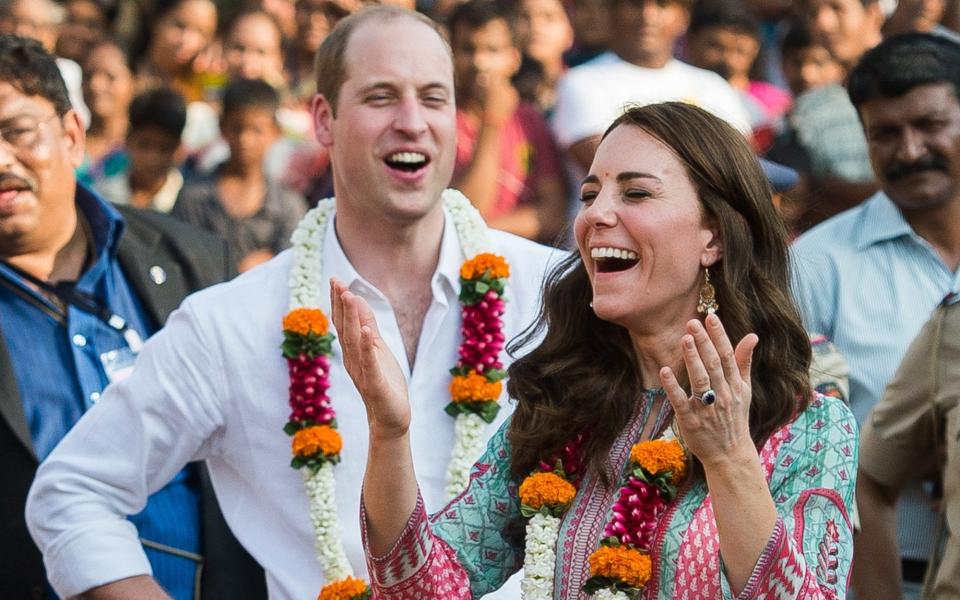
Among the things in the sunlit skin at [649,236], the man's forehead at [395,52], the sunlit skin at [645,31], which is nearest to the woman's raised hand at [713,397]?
the sunlit skin at [649,236]

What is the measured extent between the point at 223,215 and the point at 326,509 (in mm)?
3647

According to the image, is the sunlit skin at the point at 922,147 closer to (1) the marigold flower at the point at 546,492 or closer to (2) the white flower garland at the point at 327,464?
(2) the white flower garland at the point at 327,464

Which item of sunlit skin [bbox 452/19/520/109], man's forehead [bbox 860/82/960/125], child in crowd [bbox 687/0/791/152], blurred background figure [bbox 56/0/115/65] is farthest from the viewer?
blurred background figure [bbox 56/0/115/65]

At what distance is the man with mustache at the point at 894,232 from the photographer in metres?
6.02

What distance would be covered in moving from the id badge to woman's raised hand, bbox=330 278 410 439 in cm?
212

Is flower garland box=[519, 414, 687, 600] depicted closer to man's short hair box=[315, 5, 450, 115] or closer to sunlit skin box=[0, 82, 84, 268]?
man's short hair box=[315, 5, 450, 115]

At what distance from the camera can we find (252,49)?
388 inches

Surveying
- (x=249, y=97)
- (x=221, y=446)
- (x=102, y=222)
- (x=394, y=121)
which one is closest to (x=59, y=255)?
(x=102, y=222)

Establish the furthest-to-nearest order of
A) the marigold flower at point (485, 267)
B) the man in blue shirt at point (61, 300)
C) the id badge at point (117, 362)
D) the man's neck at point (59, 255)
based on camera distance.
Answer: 1. the man's neck at point (59, 255)
2. the id badge at point (117, 362)
3. the man in blue shirt at point (61, 300)
4. the marigold flower at point (485, 267)

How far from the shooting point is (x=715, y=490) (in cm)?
334

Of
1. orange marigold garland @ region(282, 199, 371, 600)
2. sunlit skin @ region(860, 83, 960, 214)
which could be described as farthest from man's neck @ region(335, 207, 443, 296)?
sunlit skin @ region(860, 83, 960, 214)

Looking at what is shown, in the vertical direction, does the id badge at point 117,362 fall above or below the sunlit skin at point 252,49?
below

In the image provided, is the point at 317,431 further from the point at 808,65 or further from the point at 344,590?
the point at 808,65

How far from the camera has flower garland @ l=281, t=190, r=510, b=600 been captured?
16.0 feet
